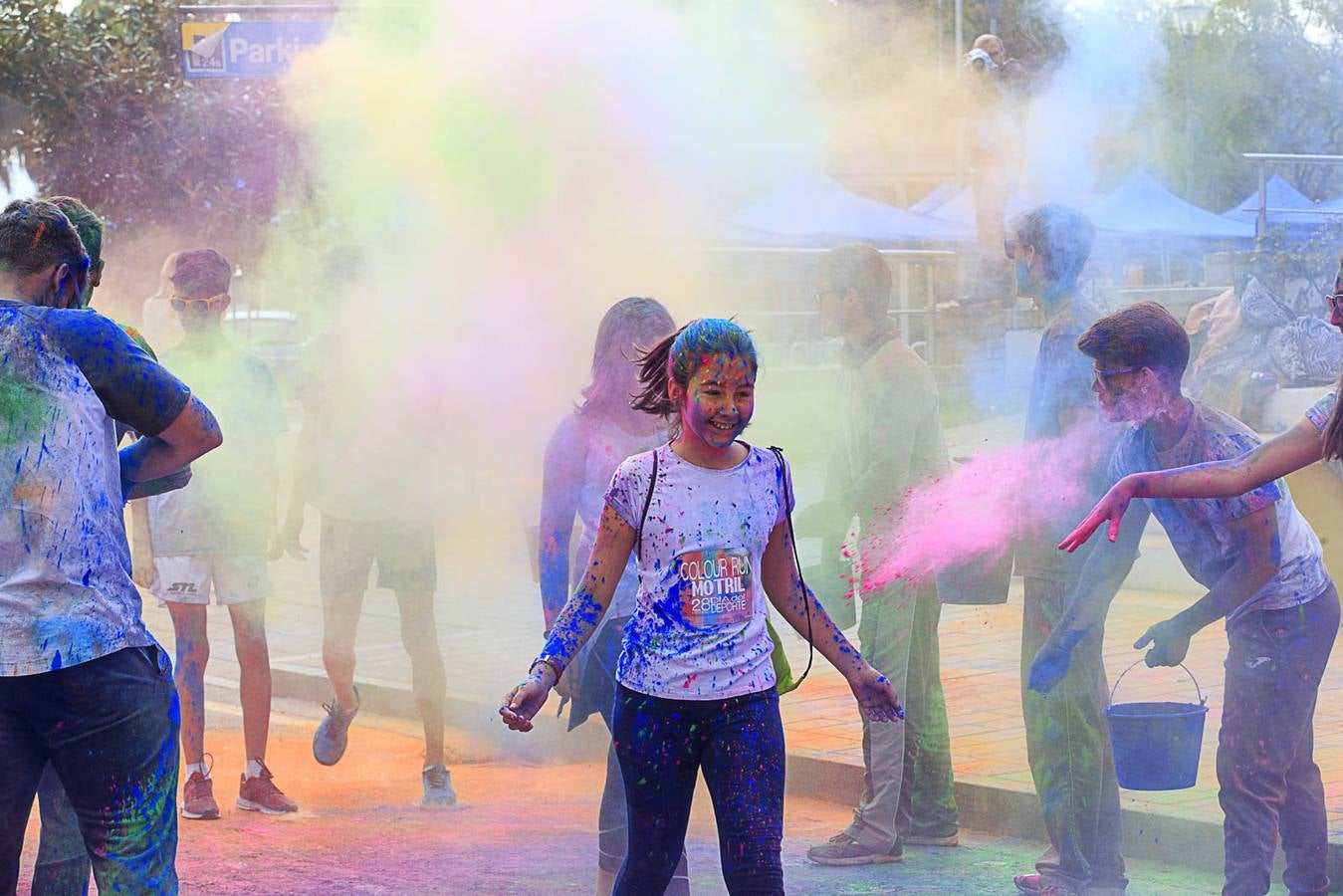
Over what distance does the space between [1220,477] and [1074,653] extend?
38.4 inches

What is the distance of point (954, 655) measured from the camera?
7.62 metres

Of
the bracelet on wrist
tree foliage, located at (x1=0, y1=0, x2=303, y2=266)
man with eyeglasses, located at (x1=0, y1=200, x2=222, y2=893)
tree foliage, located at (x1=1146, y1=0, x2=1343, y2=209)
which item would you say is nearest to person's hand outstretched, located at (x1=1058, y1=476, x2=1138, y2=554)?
the bracelet on wrist

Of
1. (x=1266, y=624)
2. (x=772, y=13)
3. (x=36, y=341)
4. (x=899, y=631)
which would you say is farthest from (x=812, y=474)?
(x=36, y=341)

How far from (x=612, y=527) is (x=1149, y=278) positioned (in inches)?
707

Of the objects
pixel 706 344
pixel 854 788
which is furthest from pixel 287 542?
pixel 706 344

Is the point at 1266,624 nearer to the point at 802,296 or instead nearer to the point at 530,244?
the point at 530,244

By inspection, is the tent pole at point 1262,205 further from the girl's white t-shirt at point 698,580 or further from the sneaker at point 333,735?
the girl's white t-shirt at point 698,580

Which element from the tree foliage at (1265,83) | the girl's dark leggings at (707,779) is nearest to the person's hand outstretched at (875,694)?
the girl's dark leggings at (707,779)

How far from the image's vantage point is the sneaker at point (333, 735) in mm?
6043

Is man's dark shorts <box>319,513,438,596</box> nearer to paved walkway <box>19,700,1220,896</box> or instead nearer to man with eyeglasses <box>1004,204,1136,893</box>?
paved walkway <box>19,700,1220,896</box>

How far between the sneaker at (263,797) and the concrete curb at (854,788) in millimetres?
1085

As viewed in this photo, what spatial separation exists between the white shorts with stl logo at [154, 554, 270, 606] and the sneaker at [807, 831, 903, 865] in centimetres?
206

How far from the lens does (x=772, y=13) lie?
8320 mm

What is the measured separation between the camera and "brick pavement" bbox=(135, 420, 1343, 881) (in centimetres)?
567
